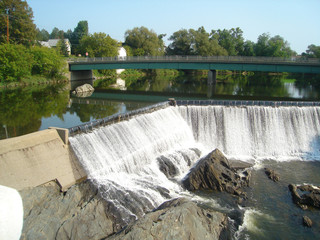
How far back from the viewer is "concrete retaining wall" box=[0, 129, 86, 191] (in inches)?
426

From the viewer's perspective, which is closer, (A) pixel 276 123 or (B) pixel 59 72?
(A) pixel 276 123

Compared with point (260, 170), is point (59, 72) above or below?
above

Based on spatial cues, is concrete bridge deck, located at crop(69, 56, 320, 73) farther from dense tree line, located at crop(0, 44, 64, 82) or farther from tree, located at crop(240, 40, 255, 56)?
tree, located at crop(240, 40, 255, 56)

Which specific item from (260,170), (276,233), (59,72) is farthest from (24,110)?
(59,72)

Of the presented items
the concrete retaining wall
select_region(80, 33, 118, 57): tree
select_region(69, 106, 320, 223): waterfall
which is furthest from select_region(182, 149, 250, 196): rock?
select_region(80, 33, 118, 57): tree

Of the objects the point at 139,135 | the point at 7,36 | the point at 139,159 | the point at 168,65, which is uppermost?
the point at 7,36

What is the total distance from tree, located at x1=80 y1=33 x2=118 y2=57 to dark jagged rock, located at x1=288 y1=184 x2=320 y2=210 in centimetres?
5475

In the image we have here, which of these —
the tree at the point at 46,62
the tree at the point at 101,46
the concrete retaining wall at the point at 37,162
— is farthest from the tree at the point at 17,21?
the concrete retaining wall at the point at 37,162

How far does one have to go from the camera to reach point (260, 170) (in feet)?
55.0

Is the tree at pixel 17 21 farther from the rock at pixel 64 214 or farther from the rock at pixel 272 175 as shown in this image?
the rock at pixel 272 175

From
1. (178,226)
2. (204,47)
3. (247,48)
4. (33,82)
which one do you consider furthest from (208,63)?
(247,48)

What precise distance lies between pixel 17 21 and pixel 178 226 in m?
53.7

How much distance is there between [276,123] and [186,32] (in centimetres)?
6305

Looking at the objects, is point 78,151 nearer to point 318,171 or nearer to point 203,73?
point 318,171
